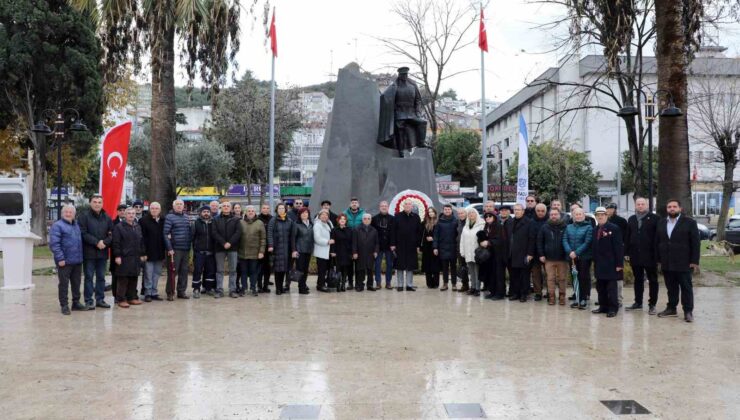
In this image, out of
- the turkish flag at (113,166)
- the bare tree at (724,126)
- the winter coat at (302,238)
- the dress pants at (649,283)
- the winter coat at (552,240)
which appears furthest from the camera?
the bare tree at (724,126)

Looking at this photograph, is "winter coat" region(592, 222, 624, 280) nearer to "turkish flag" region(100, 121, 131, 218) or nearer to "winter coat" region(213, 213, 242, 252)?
"winter coat" region(213, 213, 242, 252)

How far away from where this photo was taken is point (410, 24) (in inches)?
1135

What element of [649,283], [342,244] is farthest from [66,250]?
[649,283]

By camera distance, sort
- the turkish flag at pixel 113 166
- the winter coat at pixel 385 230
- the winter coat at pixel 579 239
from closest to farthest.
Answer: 1. the winter coat at pixel 579 239
2. the winter coat at pixel 385 230
3. the turkish flag at pixel 113 166

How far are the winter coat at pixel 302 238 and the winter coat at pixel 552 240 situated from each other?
404 centimetres

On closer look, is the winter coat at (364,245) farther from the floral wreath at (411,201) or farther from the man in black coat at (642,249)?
the man in black coat at (642,249)

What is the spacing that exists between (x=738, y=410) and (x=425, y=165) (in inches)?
416

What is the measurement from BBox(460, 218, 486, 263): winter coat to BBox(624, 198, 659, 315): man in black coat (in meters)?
2.47

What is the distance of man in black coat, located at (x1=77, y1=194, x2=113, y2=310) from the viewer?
9.31 metres

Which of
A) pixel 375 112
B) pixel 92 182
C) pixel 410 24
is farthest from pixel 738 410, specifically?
pixel 92 182

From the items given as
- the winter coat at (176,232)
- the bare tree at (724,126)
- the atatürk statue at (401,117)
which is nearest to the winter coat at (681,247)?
the atatürk statue at (401,117)

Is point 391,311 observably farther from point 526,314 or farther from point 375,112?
point 375,112

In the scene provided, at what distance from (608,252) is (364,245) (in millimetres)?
4273

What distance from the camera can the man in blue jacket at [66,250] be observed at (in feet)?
29.0
